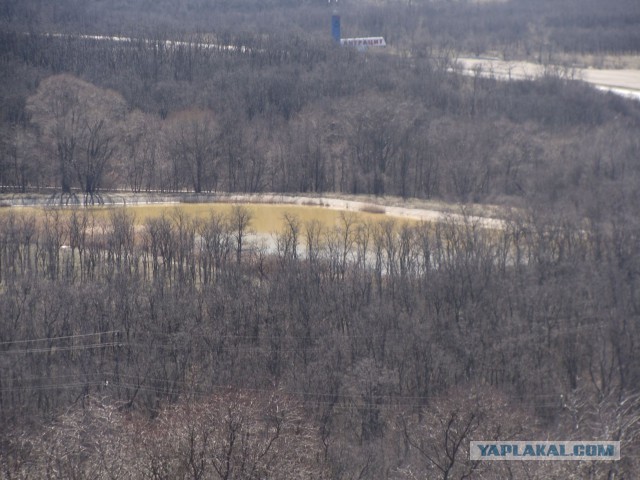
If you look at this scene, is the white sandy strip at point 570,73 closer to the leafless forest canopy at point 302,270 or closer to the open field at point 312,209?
the leafless forest canopy at point 302,270

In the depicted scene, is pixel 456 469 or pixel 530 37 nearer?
pixel 456 469

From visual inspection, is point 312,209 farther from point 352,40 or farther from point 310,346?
point 352,40

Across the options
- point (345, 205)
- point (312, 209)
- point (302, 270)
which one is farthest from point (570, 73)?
point (302, 270)

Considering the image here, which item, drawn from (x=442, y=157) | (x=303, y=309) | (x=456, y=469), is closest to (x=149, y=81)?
(x=442, y=157)

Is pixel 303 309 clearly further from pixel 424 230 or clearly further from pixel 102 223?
pixel 102 223

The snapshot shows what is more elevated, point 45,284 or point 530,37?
point 530,37
